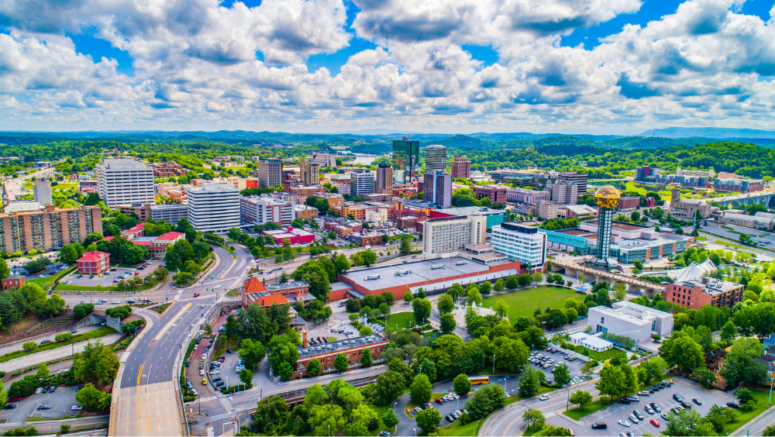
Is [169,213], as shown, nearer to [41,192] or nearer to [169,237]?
[169,237]

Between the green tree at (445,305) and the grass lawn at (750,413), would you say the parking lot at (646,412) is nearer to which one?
the grass lawn at (750,413)

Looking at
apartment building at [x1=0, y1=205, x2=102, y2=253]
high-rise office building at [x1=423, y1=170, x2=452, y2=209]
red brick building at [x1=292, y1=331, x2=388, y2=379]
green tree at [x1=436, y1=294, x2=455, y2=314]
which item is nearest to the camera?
red brick building at [x1=292, y1=331, x2=388, y2=379]

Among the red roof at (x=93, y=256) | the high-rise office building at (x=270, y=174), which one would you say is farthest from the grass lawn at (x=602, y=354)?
the high-rise office building at (x=270, y=174)

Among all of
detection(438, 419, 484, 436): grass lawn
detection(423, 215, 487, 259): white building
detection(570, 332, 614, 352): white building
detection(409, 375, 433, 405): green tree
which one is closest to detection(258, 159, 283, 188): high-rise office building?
detection(423, 215, 487, 259): white building

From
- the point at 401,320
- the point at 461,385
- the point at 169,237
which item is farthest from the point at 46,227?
the point at 461,385

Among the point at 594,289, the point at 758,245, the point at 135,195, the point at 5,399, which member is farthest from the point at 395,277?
the point at 758,245

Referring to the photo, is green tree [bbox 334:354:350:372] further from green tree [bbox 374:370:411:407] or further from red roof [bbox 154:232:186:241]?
red roof [bbox 154:232:186:241]

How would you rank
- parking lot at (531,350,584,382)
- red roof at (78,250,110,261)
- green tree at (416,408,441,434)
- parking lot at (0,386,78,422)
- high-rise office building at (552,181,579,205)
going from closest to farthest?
1. green tree at (416,408,441,434)
2. parking lot at (0,386,78,422)
3. parking lot at (531,350,584,382)
4. red roof at (78,250,110,261)
5. high-rise office building at (552,181,579,205)
